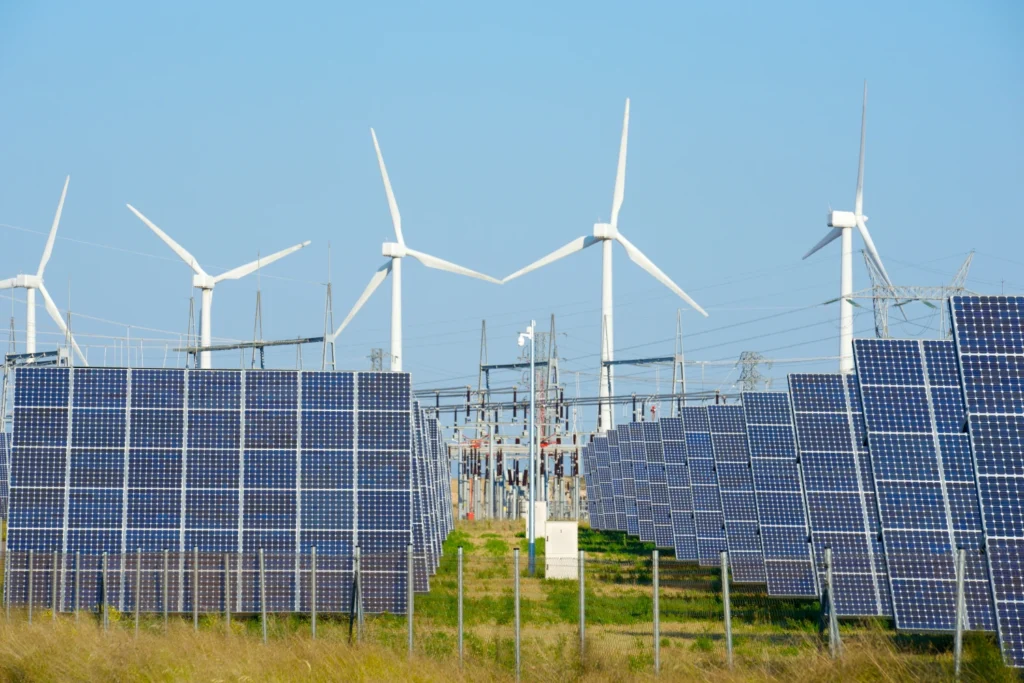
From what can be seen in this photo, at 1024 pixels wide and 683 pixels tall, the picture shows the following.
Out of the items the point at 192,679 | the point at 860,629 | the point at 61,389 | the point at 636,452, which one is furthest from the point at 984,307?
the point at 636,452

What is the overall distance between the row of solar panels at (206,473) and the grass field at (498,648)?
44.2 inches

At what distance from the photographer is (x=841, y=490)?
26.8 metres

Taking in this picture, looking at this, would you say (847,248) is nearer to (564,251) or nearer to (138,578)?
(564,251)

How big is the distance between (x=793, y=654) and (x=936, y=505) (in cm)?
322

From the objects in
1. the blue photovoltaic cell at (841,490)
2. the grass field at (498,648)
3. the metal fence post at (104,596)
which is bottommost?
the grass field at (498,648)

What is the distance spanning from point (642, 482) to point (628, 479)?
5673mm

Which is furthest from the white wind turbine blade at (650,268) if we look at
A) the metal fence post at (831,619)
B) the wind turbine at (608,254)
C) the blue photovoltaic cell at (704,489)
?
the metal fence post at (831,619)

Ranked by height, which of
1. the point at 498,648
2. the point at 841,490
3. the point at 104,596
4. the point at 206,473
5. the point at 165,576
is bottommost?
the point at 498,648

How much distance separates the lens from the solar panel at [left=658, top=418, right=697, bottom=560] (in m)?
43.9

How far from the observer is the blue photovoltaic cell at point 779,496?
1159 inches

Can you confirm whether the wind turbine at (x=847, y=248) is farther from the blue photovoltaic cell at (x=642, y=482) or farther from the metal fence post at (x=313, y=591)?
the metal fence post at (x=313, y=591)

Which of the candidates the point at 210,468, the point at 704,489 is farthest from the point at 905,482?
the point at 704,489

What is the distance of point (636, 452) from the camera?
2296 inches

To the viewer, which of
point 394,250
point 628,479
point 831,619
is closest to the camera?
point 831,619
